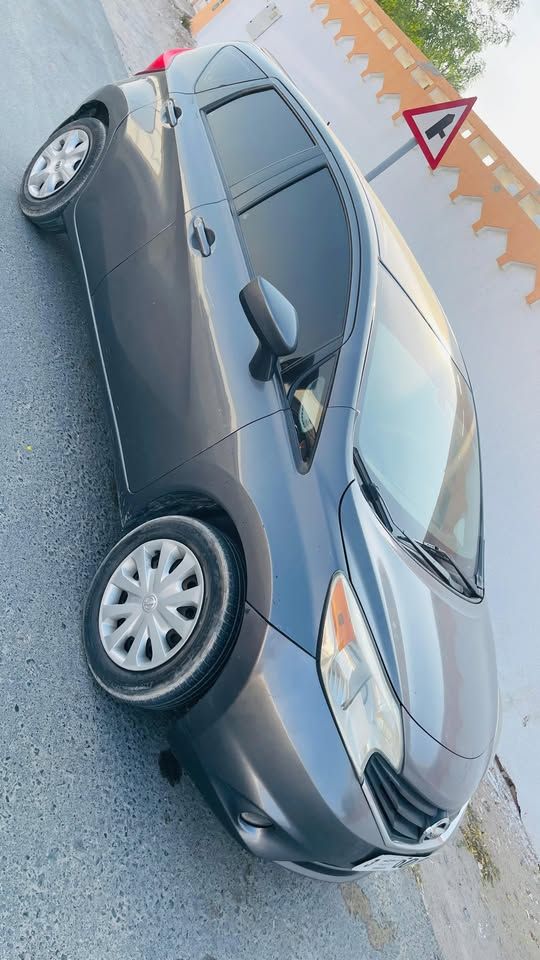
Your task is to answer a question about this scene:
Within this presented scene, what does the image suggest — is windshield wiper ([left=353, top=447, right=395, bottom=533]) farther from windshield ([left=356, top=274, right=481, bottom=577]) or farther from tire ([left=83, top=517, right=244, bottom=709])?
tire ([left=83, top=517, right=244, bottom=709])

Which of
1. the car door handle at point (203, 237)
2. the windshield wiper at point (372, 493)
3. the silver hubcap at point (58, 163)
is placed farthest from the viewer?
the silver hubcap at point (58, 163)

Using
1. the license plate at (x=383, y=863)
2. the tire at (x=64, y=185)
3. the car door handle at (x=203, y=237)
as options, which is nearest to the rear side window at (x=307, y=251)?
the car door handle at (x=203, y=237)

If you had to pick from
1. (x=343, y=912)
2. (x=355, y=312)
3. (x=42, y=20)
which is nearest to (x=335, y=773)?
(x=343, y=912)

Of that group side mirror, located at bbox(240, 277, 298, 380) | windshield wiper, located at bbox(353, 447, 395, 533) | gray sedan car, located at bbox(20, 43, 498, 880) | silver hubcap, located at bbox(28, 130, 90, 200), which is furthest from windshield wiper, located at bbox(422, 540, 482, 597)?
silver hubcap, located at bbox(28, 130, 90, 200)

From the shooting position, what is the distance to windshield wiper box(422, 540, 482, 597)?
272cm

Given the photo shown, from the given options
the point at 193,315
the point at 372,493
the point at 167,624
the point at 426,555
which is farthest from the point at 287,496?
the point at 193,315

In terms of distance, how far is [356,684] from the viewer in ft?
7.11

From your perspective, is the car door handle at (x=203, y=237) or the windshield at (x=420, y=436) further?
the car door handle at (x=203, y=237)

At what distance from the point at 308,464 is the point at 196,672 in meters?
0.77

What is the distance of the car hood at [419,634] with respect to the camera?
2273mm

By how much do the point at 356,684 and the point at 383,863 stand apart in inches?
26.6

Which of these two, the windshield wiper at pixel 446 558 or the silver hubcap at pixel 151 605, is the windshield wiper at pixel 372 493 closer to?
the windshield wiper at pixel 446 558

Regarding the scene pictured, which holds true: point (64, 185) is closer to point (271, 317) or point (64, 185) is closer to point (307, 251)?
point (307, 251)

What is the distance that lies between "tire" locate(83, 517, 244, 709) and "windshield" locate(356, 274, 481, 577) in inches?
25.8
